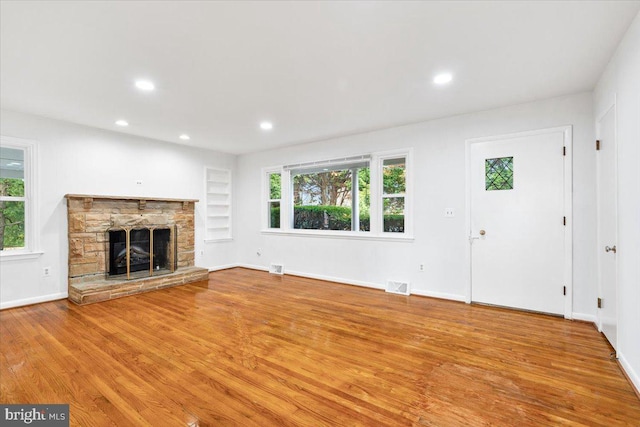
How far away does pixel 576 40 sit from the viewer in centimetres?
236

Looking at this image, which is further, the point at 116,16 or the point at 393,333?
the point at 393,333

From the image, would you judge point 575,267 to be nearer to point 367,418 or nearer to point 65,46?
point 367,418

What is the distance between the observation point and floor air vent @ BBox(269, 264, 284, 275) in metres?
6.08

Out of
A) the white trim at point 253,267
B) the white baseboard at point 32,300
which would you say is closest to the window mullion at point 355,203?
the white trim at point 253,267

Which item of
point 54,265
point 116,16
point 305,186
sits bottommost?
point 54,265

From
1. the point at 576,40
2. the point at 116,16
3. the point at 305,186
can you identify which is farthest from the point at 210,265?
the point at 576,40

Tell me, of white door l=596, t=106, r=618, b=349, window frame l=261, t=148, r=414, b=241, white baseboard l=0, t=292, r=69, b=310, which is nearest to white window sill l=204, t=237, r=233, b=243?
window frame l=261, t=148, r=414, b=241

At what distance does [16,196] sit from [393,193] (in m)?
5.39

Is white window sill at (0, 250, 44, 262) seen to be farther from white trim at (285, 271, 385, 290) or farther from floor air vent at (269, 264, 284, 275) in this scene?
white trim at (285, 271, 385, 290)

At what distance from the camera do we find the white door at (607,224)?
8.66ft

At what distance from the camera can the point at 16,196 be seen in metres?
4.09

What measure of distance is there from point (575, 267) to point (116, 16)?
16.2 feet

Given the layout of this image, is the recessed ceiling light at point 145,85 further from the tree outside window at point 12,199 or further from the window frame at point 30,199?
the tree outside window at point 12,199

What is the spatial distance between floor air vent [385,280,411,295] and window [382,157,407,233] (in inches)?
31.9
